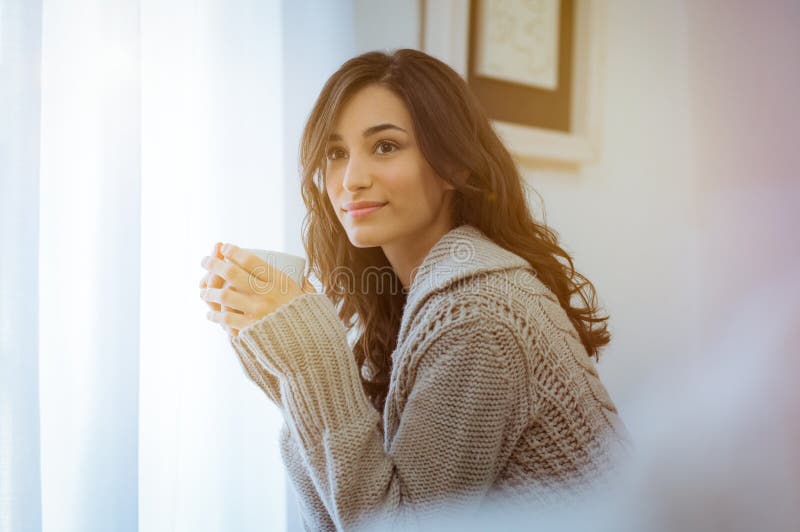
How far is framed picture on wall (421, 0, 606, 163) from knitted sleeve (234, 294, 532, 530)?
2.13ft

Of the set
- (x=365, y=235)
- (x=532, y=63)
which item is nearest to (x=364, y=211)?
(x=365, y=235)

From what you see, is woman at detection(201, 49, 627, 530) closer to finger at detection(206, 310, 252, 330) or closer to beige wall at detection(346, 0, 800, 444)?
finger at detection(206, 310, 252, 330)

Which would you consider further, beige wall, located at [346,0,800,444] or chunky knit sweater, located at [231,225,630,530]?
beige wall, located at [346,0,800,444]

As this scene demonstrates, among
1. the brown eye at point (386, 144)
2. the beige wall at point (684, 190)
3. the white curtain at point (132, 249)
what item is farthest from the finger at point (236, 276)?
the beige wall at point (684, 190)

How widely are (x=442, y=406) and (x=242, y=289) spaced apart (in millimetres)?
253

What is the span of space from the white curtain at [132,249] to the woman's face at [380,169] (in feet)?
0.66

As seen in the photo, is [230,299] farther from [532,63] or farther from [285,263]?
[532,63]

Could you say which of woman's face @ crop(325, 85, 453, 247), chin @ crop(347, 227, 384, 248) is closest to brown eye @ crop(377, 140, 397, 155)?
woman's face @ crop(325, 85, 453, 247)

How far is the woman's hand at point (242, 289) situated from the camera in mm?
653

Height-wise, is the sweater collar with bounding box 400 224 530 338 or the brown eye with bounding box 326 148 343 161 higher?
the brown eye with bounding box 326 148 343 161

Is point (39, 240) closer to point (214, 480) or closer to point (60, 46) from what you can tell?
point (60, 46)

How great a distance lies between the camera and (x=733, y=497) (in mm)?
1266

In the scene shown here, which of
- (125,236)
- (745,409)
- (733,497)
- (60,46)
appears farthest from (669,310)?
(60,46)

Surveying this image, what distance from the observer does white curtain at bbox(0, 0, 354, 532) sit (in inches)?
25.6
